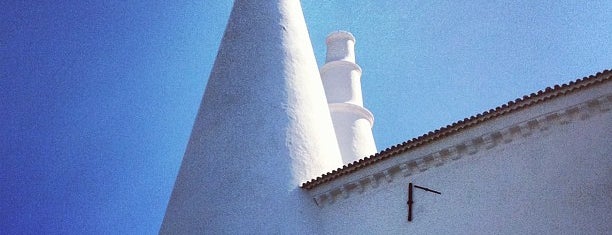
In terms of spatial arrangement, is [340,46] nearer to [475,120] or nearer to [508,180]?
[475,120]

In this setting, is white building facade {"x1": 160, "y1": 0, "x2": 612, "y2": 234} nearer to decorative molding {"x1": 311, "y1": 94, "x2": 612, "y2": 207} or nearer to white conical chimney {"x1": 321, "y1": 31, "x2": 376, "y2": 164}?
decorative molding {"x1": 311, "y1": 94, "x2": 612, "y2": 207}

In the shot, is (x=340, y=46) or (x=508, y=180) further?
(x=340, y=46)

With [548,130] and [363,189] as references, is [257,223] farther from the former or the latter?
[548,130]

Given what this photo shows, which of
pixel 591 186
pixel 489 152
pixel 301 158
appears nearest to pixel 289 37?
pixel 301 158

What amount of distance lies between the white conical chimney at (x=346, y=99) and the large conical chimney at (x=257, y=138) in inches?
211

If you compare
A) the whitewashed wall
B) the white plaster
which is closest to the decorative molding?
the whitewashed wall

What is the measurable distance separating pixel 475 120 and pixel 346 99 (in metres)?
11.2

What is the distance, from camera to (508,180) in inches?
409

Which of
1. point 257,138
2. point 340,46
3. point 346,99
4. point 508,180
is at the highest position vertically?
point 340,46

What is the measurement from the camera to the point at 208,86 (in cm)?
1487

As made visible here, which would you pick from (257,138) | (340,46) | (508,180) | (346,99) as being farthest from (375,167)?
(340,46)

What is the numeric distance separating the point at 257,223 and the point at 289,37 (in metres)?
5.68

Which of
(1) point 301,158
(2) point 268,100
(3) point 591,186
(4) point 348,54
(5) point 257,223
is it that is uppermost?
(4) point 348,54

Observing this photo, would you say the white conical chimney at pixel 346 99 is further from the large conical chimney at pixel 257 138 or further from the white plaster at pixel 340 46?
the large conical chimney at pixel 257 138
